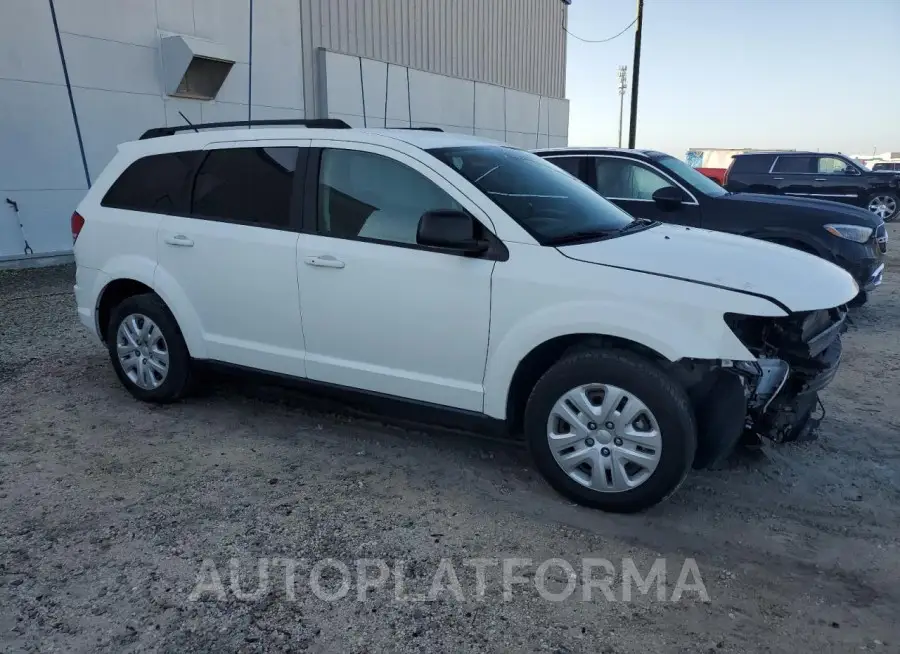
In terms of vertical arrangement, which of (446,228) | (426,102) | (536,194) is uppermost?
(426,102)

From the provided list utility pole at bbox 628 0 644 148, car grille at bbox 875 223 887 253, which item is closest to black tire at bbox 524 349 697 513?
car grille at bbox 875 223 887 253

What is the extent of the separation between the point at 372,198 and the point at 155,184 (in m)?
1.78

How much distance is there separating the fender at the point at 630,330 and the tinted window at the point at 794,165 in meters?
14.6

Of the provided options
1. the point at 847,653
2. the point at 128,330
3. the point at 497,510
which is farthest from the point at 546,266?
the point at 128,330

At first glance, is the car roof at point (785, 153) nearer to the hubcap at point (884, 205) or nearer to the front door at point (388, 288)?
the hubcap at point (884, 205)

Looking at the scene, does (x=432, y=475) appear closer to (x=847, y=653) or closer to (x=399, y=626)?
(x=399, y=626)

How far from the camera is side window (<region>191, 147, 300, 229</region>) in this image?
4.32 m

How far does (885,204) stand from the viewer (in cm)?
1803

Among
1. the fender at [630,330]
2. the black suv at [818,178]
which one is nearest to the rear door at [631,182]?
the fender at [630,330]

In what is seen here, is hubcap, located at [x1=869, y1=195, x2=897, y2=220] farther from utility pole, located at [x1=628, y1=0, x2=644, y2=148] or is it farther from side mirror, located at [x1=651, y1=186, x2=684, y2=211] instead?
side mirror, located at [x1=651, y1=186, x2=684, y2=211]

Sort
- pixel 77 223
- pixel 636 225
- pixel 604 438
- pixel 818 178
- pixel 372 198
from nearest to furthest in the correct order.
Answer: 1. pixel 604 438
2. pixel 372 198
3. pixel 636 225
4. pixel 77 223
5. pixel 818 178

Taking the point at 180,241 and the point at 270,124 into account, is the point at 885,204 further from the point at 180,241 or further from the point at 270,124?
the point at 180,241

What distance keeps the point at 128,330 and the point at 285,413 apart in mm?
1223
